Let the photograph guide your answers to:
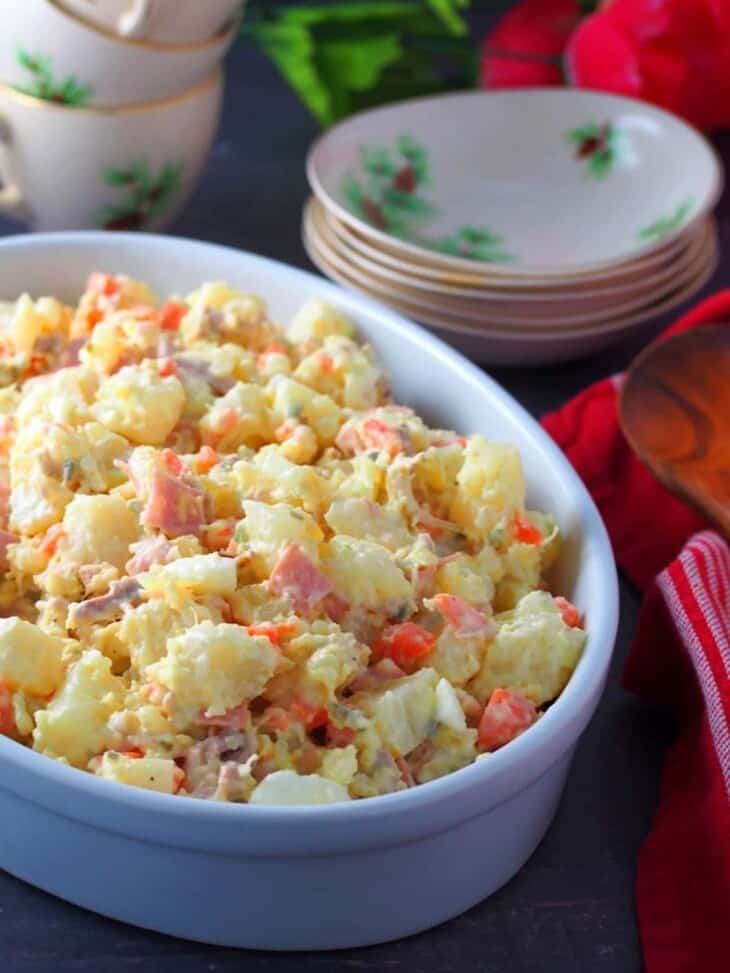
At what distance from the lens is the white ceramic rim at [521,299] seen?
5.46ft

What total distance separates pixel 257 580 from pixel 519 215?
103 centimetres

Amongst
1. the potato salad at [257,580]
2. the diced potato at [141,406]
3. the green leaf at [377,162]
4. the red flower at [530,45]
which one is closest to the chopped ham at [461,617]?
the potato salad at [257,580]

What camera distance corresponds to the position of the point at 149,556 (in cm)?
114

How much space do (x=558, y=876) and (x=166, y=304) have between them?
2.38ft

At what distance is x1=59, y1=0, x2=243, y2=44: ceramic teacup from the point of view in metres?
1.65

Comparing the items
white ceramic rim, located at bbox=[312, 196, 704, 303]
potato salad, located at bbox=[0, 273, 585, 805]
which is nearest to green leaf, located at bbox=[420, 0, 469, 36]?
white ceramic rim, located at bbox=[312, 196, 704, 303]

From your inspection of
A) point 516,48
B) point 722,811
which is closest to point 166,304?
point 722,811

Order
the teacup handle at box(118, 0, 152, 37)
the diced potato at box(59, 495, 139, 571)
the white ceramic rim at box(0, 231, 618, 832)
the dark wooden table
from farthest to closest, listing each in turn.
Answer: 1. the teacup handle at box(118, 0, 152, 37)
2. the diced potato at box(59, 495, 139, 571)
3. the dark wooden table
4. the white ceramic rim at box(0, 231, 618, 832)

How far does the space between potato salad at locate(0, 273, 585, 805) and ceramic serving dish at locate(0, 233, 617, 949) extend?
38 mm

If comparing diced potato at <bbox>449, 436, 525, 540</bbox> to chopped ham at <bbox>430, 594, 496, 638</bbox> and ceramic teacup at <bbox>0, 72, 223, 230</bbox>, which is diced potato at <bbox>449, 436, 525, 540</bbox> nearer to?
chopped ham at <bbox>430, 594, 496, 638</bbox>

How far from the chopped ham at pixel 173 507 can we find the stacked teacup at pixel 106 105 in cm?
72

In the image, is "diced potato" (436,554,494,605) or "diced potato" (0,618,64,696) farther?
"diced potato" (436,554,494,605)

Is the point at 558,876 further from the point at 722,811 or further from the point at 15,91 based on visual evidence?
the point at 15,91

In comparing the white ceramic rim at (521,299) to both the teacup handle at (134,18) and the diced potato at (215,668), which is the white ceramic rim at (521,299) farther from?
the diced potato at (215,668)
